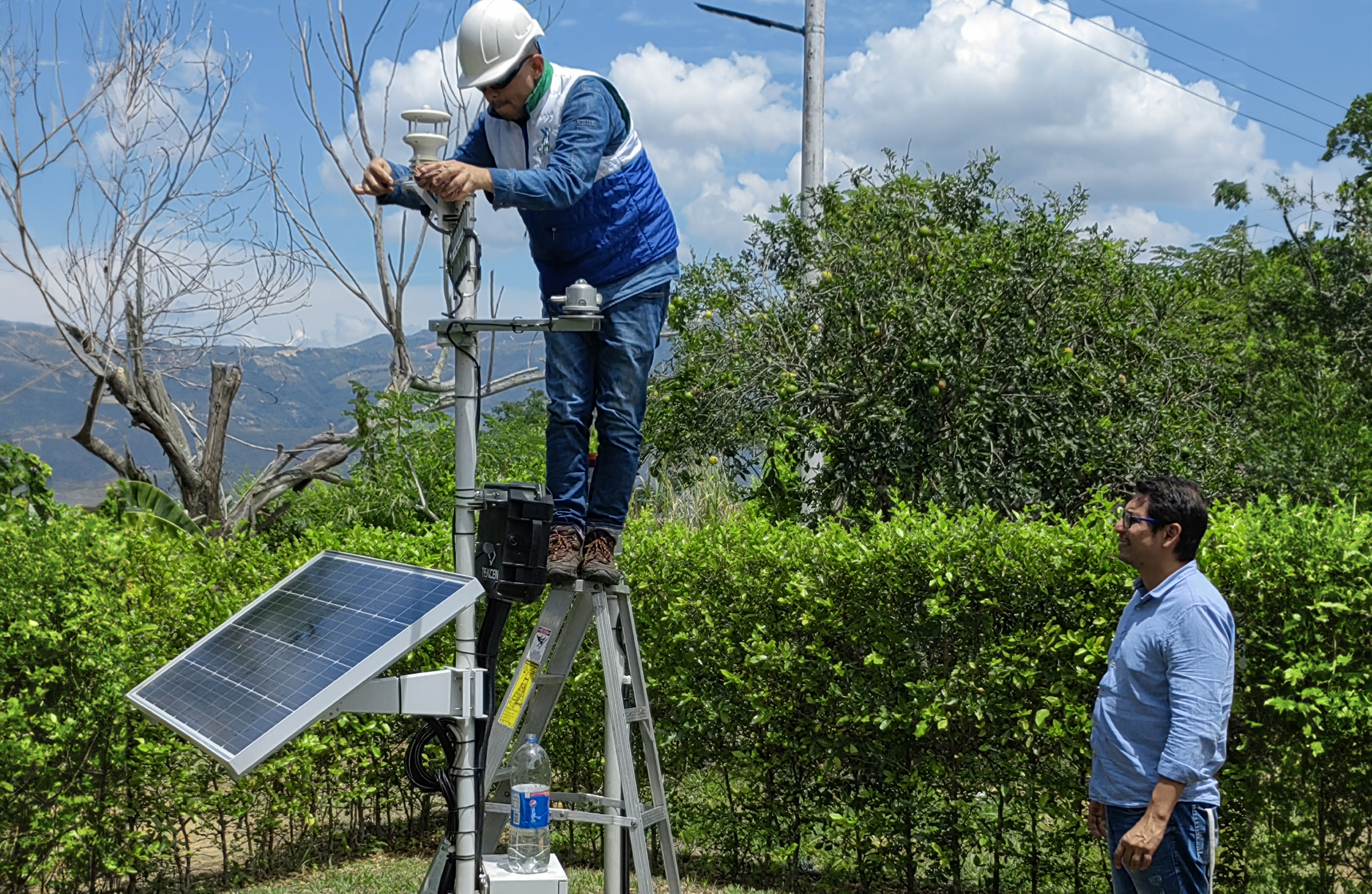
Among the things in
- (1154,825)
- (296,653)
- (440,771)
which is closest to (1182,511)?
(1154,825)

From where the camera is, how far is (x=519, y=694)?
Answer: 358 cm

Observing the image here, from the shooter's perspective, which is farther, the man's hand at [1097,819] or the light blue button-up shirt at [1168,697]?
the man's hand at [1097,819]

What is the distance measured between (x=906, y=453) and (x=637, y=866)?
3925 mm

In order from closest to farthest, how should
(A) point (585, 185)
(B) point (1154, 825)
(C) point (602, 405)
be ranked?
(B) point (1154, 825)
(A) point (585, 185)
(C) point (602, 405)

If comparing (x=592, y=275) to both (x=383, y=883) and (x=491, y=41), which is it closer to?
(x=491, y=41)

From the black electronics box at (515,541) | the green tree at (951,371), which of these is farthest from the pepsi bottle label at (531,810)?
the green tree at (951,371)

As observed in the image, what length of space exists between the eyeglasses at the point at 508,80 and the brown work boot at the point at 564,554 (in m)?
1.34

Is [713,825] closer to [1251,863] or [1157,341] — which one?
[1251,863]

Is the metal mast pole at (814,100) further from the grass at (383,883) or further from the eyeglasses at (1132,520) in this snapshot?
the eyeglasses at (1132,520)

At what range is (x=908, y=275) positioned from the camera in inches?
285

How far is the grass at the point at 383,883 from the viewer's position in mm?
5332

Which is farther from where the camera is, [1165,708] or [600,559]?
[600,559]

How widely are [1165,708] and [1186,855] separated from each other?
1.25ft

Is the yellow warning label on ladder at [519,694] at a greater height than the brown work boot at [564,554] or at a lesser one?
lesser
